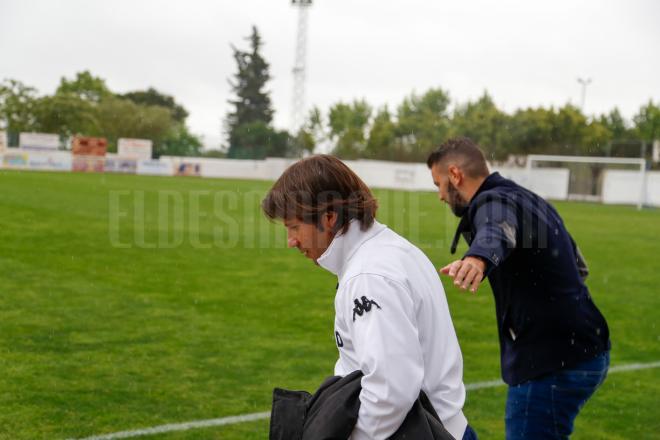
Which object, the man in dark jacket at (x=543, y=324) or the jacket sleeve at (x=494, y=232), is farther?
the man in dark jacket at (x=543, y=324)

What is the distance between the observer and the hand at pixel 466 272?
8.37ft

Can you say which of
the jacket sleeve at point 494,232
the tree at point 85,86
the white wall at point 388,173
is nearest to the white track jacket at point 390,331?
the jacket sleeve at point 494,232

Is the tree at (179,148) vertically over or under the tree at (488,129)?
under

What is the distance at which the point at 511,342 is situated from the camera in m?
3.53

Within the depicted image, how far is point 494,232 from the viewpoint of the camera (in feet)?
9.93

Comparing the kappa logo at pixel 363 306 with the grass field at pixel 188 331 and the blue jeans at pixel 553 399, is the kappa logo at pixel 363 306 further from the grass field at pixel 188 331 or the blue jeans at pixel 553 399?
the grass field at pixel 188 331

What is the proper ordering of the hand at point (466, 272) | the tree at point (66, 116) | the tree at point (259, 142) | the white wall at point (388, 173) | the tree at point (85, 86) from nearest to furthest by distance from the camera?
the hand at point (466, 272)
the white wall at point (388, 173)
the tree at point (66, 116)
the tree at point (259, 142)
the tree at point (85, 86)

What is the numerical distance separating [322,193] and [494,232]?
1099mm

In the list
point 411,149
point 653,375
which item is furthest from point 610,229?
point 411,149

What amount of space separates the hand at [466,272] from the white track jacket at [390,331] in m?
0.32

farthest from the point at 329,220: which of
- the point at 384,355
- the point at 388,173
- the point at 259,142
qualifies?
the point at 259,142

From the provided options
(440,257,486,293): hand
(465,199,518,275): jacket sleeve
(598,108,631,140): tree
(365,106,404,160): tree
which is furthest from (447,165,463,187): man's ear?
(598,108,631,140): tree

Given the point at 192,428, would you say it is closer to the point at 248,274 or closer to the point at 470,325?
the point at 470,325

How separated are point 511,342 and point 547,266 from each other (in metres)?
0.43
